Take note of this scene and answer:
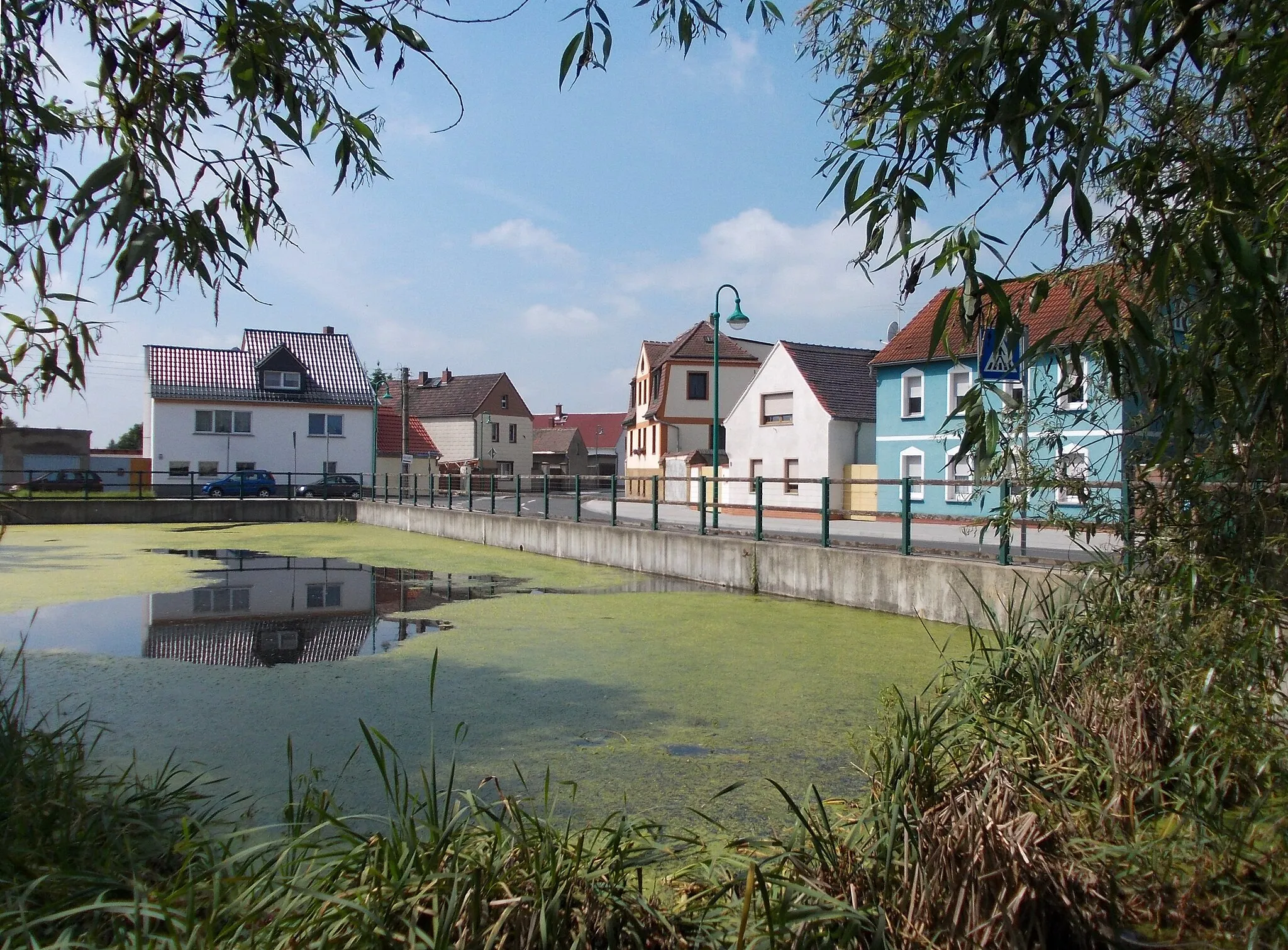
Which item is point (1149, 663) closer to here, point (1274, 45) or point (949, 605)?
point (1274, 45)

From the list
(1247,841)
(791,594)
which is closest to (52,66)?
(1247,841)

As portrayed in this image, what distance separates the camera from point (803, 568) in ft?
36.5

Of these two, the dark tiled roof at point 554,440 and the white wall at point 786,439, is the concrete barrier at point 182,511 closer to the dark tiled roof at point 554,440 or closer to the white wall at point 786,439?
the white wall at point 786,439

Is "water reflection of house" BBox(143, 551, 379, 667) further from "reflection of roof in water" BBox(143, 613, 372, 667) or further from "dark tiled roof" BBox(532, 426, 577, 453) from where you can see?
"dark tiled roof" BBox(532, 426, 577, 453)

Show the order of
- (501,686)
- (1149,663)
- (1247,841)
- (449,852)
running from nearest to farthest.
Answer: (449,852) < (1247,841) < (1149,663) < (501,686)

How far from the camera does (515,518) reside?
739 inches

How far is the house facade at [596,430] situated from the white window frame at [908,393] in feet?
175

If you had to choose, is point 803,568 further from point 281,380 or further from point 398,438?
point 398,438

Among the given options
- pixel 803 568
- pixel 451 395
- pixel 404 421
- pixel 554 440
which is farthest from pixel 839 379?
pixel 554 440

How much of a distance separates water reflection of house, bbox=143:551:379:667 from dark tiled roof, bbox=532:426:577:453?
62.9m

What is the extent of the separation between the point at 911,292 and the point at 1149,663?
6.63 ft

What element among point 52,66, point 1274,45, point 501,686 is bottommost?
point 501,686

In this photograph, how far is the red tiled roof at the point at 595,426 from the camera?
89.2 metres

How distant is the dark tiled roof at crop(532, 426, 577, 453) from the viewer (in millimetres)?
78500
